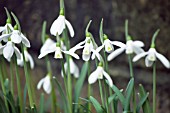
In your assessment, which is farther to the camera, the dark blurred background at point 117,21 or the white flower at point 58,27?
the dark blurred background at point 117,21

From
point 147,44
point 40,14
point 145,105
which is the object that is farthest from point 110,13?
point 145,105

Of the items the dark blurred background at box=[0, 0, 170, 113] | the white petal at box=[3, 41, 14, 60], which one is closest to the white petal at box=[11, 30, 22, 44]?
the white petal at box=[3, 41, 14, 60]

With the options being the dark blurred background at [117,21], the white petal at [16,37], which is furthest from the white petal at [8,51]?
the dark blurred background at [117,21]

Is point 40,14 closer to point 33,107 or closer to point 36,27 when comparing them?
point 36,27

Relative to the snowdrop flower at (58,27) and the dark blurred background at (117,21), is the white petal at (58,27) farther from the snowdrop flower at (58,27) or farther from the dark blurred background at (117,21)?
the dark blurred background at (117,21)

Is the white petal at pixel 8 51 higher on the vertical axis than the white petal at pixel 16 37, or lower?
lower

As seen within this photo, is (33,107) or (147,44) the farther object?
(147,44)

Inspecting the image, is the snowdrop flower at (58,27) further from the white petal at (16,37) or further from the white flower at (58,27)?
the white petal at (16,37)

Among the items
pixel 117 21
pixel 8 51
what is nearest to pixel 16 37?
pixel 8 51
